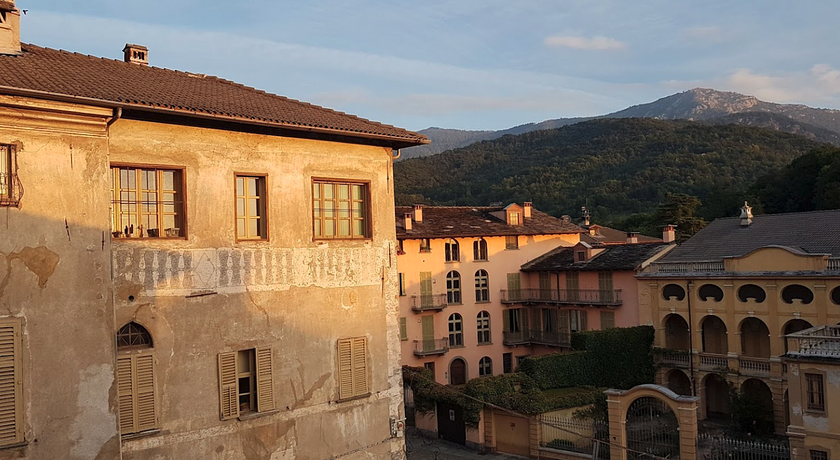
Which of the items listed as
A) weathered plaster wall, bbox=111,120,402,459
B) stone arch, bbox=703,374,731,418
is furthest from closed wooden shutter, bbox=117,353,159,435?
stone arch, bbox=703,374,731,418

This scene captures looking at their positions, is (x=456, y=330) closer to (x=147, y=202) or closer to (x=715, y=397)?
(x=715, y=397)

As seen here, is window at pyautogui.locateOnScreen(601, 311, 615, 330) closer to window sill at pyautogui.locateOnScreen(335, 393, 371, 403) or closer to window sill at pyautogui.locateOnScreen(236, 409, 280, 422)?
window sill at pyautogui.locateOnScreen(335, 393, 371, 403)

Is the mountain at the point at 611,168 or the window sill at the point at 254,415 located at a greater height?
the mountain at the point at 611,168

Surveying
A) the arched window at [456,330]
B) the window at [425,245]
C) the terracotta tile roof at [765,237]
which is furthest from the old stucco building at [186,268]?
the arched window at [456,330]

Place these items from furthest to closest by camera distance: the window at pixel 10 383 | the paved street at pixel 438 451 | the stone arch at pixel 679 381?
the stone arch at pixel 679 381, the paved street at pixel 438 451, the window at pixel 10 383

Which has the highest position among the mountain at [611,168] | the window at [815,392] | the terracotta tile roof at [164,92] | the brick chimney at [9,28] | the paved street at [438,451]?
the mountain at [611,168]

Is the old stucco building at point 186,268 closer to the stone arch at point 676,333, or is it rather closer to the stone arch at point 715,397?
the stone arch at point 715,397

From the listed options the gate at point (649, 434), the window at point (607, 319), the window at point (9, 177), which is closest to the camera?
the window at point (9, 177)

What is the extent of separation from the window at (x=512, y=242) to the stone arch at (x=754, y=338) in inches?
621

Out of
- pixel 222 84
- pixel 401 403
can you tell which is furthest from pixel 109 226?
pixel 401 403

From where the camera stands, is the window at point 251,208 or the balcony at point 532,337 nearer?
the window at point 251,208

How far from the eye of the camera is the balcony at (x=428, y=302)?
140 feet

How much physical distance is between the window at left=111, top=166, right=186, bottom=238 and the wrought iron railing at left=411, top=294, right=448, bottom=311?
3011 cm

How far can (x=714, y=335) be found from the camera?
37.0 metres
